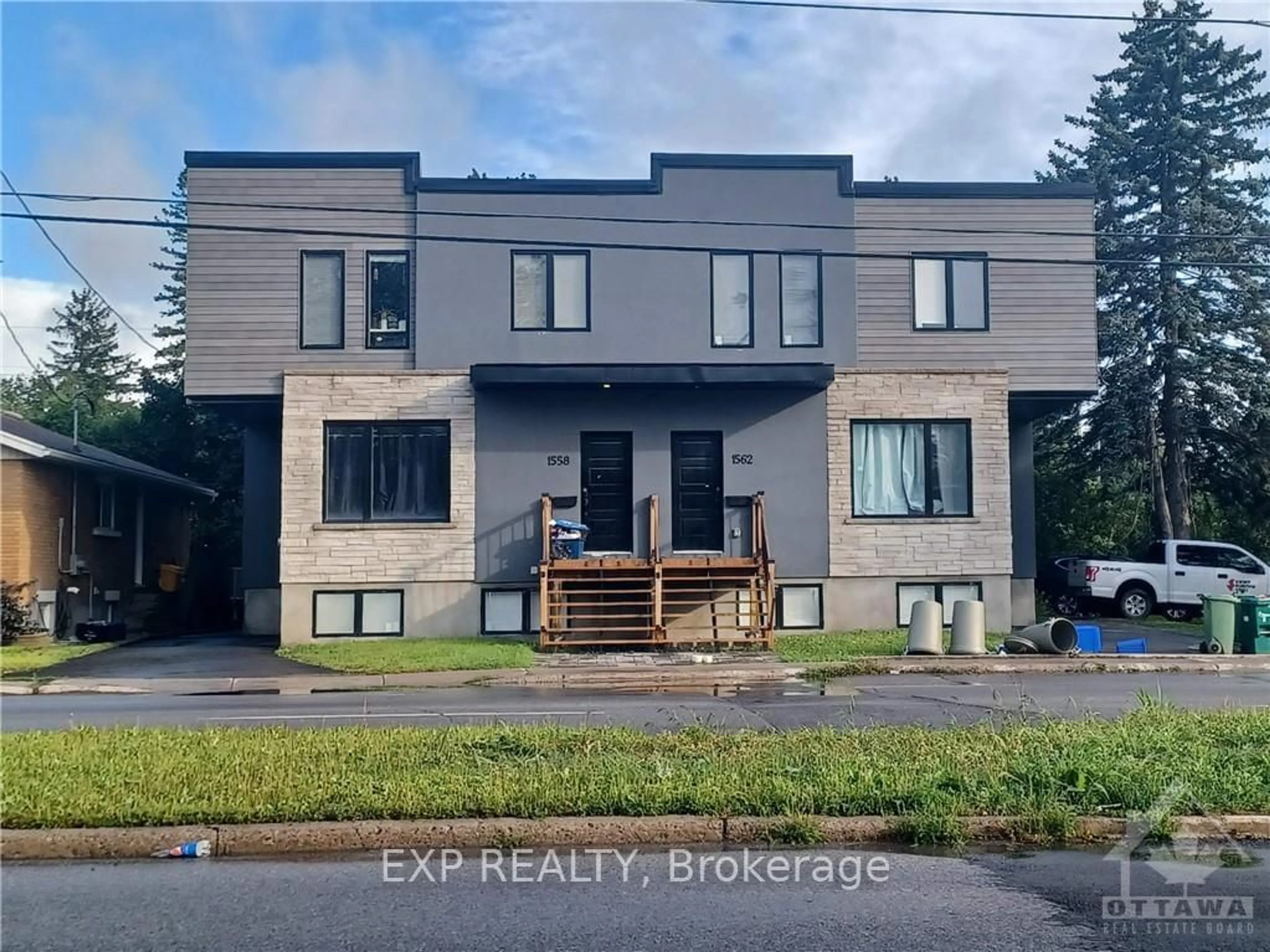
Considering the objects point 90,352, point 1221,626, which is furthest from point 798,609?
point 90,352

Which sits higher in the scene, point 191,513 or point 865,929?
point 191,513

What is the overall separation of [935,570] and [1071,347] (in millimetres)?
4952

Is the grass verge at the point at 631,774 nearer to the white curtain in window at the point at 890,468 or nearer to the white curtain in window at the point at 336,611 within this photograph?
the white curtain in window at the point at 336,611

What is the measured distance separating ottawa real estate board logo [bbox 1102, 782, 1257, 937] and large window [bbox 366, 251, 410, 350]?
1699 cm

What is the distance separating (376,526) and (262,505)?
4.34 m

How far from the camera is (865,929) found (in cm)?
573

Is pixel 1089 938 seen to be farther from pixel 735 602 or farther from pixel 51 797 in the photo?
pixel 735 602

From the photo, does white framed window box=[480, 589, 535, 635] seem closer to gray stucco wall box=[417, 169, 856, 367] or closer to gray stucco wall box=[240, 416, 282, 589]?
gray stucco wall box=[417, 169, 856, 367]

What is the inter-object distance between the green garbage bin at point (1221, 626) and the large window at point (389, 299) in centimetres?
1434

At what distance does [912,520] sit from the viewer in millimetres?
22453

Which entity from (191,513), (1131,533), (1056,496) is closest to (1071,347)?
(1056,496)

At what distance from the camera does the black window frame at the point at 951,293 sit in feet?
74.9

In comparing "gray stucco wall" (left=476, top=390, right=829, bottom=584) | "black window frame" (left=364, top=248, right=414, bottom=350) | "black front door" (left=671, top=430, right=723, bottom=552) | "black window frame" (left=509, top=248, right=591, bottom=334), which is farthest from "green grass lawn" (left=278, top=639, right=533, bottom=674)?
"black window frame" (left=509, top=248, right=591, bottom=334)

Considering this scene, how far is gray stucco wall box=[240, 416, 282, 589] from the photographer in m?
24.6
